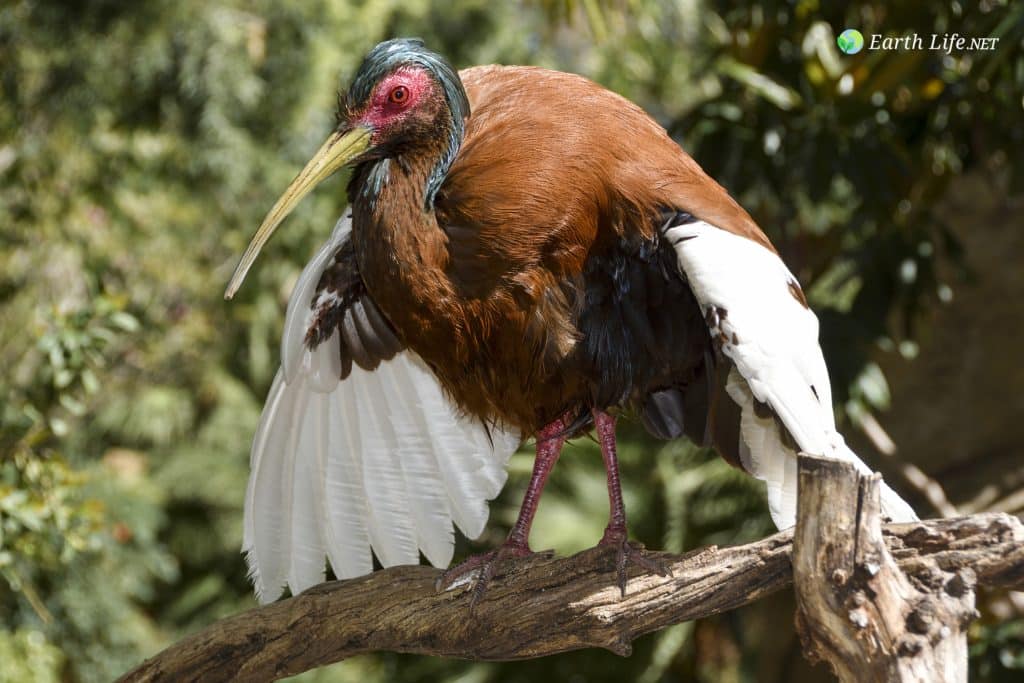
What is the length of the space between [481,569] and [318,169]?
963 millimetres

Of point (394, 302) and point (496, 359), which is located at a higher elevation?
point (394, 302)

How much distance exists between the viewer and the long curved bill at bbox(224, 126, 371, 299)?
264 cm

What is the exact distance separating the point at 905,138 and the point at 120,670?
349 cm

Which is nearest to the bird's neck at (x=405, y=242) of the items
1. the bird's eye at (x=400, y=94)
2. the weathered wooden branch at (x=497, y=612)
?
the bird's eye at (x=400, y=94)

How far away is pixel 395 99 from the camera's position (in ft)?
8.81

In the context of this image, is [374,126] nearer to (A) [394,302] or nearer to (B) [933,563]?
(A) [394,302]

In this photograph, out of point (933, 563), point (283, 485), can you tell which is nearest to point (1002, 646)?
point (933, 563)

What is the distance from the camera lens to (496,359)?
2727 millimetres

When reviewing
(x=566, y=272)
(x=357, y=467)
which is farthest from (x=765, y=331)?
(x=357, y=467)

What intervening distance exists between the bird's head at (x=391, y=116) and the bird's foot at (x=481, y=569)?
821mm

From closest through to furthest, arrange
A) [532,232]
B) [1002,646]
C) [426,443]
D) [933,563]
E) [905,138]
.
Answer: [933,563] < [532,232] < [426,443] < [1002,646] < [905,138]

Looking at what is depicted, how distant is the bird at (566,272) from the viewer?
248cm

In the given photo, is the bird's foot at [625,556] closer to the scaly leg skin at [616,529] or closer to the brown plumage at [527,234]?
the scaly leg skin at [616,529]

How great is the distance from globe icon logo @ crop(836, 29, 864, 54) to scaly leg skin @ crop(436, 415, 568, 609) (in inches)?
60.3
